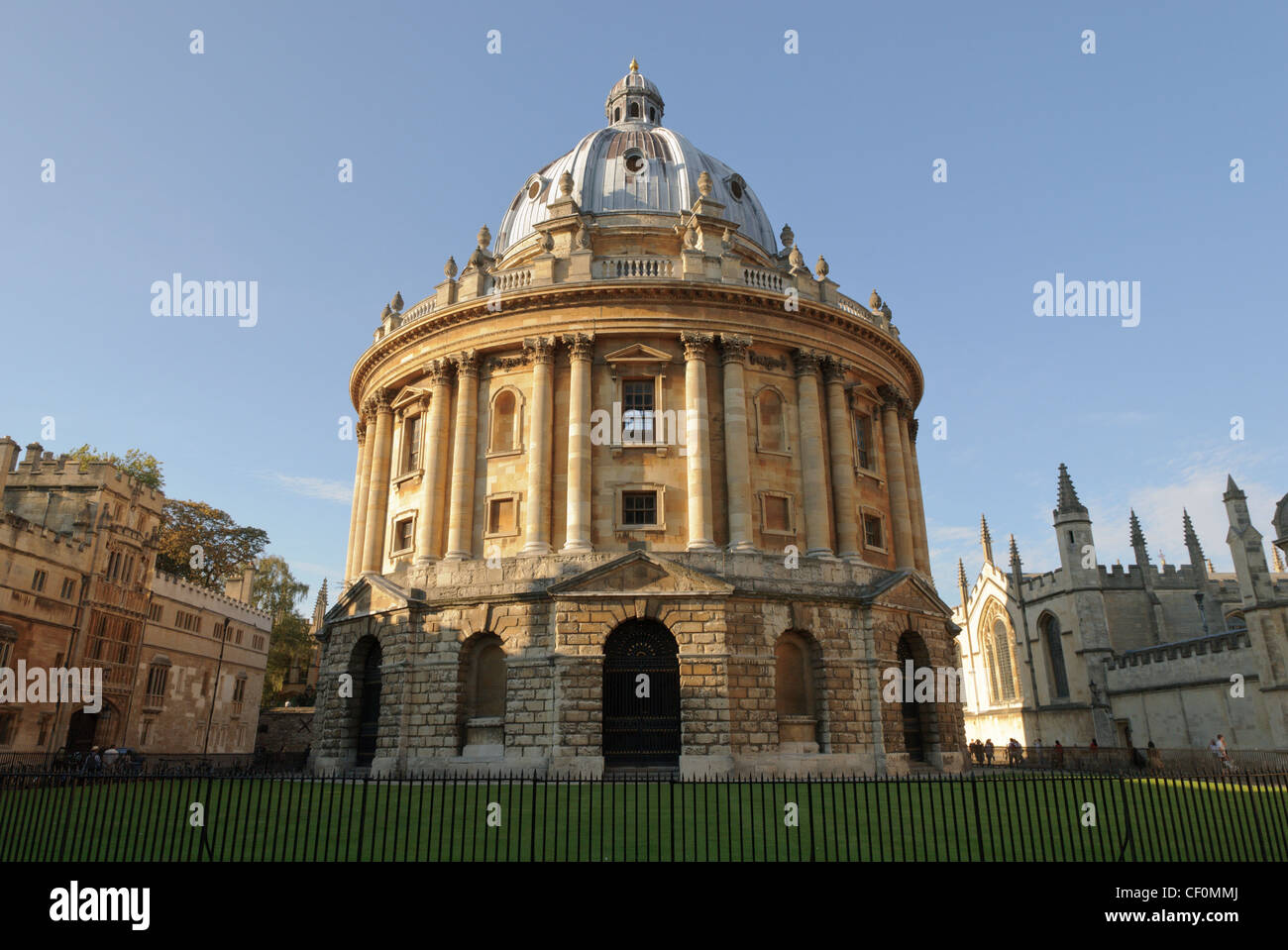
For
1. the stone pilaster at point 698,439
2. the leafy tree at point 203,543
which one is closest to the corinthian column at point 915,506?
the stone pilaster at point 698,439

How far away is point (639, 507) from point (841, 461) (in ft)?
26.5

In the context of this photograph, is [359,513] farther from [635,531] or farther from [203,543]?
[203,543]

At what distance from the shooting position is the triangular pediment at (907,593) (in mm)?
29250

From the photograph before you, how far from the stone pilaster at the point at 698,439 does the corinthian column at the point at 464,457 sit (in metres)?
7.83

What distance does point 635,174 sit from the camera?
130ft

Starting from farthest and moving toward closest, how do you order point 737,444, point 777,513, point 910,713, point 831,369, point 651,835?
point 831,369 < point 910,713 < point 777,513 < point 737,444 < point 651,835

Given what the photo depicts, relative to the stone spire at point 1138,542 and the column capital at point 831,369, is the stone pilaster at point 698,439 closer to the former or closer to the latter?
the column capital at point 831,369

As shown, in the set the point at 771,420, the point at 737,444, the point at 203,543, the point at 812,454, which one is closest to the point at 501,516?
the point at 737,444

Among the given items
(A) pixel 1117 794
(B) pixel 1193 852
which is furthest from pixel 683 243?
(B) pixel 1193 852

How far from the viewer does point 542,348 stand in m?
30.5

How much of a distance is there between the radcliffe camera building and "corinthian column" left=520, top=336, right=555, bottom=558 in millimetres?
98

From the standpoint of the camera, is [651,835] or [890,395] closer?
[651,835]

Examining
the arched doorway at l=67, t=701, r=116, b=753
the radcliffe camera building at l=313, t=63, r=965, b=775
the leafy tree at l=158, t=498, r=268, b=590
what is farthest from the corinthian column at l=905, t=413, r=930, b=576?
the leafy tree at l=158, t=498, r=268, b=590
